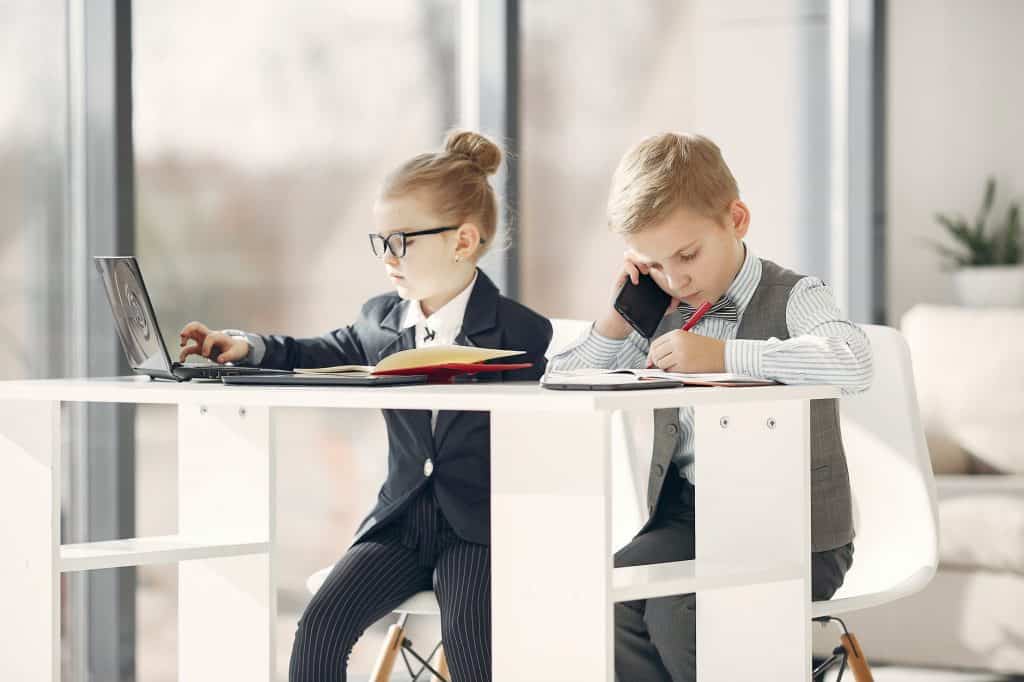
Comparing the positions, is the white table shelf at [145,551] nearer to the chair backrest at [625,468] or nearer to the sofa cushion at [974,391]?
the chair backrest at [625,468]

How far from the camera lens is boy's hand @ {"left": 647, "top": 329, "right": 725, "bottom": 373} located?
163 cm

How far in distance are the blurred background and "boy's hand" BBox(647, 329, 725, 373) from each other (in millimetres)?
653

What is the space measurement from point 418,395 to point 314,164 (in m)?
1.54

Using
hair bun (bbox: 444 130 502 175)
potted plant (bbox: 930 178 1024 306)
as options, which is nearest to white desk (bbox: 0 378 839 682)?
hair bun (bbox: 444 130 502 175)

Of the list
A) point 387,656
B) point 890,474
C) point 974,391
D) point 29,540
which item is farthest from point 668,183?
point 974,391

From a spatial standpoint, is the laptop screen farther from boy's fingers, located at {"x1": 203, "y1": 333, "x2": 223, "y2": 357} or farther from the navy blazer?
the navy blazer

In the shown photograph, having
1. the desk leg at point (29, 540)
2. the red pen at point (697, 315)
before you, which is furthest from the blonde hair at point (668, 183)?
the desk leg at point (29, 540)

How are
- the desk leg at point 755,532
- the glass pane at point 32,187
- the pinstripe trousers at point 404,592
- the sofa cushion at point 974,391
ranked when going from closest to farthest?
the desk leg at point 755,532, the pinstripe trousers at point 404,592, the glass pane at point 32,187, the sofa cushion at point 974,391

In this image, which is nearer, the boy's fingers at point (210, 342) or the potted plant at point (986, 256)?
the boy's fingers at point (210, 342)

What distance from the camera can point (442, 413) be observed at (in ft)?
6.56

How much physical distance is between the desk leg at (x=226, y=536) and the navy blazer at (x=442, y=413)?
5.1 inches

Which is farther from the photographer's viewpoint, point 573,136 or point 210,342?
point 573,136

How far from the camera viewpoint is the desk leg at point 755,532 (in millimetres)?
1581

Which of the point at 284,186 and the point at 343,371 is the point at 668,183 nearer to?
the point at 343,371
